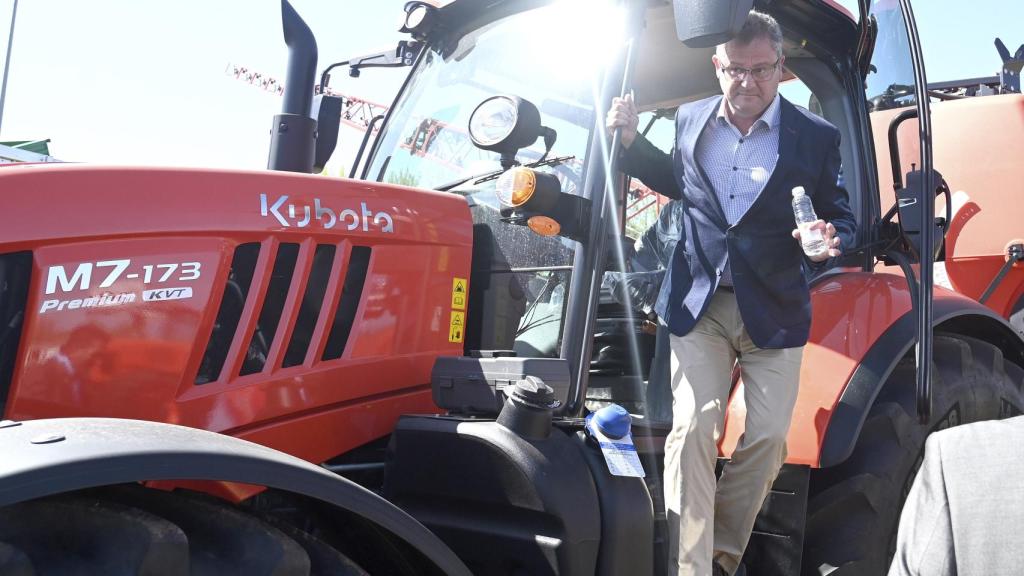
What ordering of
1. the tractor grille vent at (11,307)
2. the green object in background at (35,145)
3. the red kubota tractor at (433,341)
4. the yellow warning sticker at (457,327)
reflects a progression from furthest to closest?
the green object in background at (35,145), the yellow warning sticker at (457,327), the tractor grille vent at (11,307), the red kubota tractor at (433,341)

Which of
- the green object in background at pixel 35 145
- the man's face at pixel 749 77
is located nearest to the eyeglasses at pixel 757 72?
the man's face at pixel 749 77

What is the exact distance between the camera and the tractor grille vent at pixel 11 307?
200 cm

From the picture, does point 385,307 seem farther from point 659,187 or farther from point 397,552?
point 659,187

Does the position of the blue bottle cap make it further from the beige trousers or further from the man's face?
the man's face

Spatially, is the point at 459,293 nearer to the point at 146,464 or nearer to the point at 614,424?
the point at 614,424

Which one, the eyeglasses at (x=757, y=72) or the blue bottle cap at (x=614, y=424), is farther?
the eyeglasses at (x=757, y=72)

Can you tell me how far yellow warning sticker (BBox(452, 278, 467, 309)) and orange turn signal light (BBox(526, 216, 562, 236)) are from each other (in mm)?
298

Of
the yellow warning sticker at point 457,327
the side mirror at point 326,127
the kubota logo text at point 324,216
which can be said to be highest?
the side mirror at point 326,127

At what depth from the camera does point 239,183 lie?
2340 millimetres

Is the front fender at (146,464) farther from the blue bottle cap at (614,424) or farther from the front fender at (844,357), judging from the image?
the front fender at (844,357)

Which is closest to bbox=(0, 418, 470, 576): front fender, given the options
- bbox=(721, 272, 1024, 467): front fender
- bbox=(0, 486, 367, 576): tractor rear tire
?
bbox=(0, 486, 367, 576): tractor rear tire

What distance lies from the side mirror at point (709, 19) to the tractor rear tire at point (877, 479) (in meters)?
1.50

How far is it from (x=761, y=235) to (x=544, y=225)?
65 centimetres

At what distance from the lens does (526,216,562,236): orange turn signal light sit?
99.9 inches
